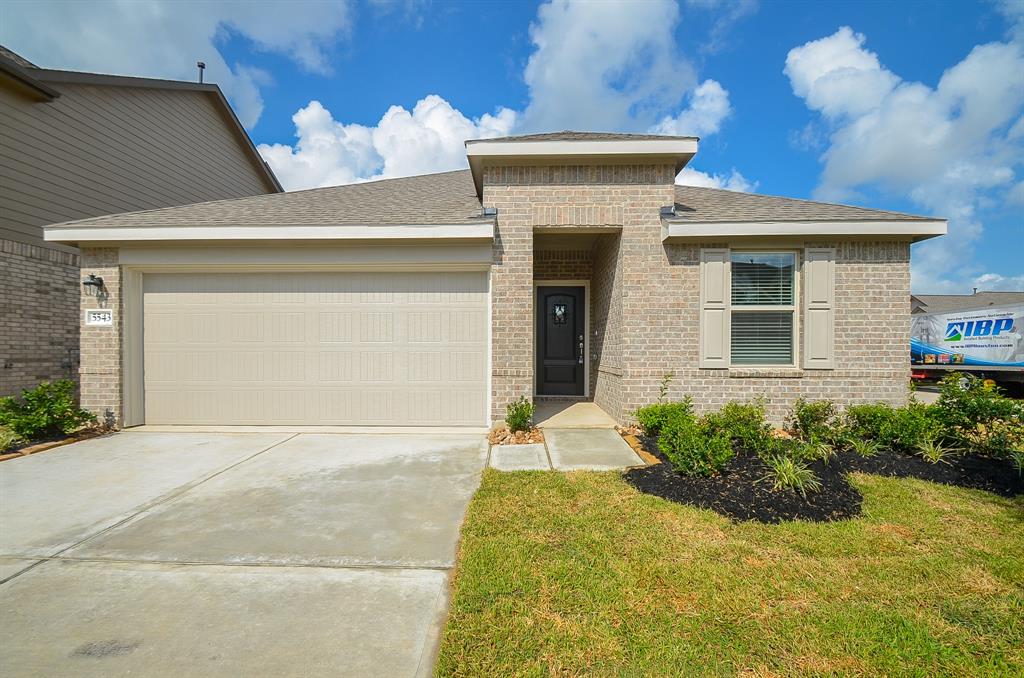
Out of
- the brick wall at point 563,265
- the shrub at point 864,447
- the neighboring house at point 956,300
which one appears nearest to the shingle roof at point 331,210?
the brick wall at point 563,265

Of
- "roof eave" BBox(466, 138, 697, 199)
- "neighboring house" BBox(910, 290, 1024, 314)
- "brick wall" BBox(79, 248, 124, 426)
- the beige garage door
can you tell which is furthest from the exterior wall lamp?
"neighboring house" BBox(910, 290, 1024, 314)

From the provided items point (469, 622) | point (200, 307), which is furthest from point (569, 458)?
point (200, 307)

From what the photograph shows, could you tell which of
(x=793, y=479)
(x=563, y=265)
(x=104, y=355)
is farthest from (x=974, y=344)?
(x=104, y=355)

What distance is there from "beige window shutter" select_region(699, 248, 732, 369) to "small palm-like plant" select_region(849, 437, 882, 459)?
5.67 feet

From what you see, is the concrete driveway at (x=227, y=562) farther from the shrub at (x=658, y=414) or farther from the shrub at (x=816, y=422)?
the shrub at (x=816, y=422)

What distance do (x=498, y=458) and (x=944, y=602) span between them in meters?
3.72

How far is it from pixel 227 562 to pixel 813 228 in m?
7.44

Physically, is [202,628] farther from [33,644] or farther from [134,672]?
[33,644]

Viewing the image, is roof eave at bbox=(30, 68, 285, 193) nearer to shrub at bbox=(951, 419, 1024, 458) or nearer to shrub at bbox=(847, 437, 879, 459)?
shrub at bbox=(847, 437, 879, 459)

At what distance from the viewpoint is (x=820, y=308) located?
20.3 ft

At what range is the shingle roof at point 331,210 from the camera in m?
6.28

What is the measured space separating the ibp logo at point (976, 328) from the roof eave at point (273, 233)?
15268 mm

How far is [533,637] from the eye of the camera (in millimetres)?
2111

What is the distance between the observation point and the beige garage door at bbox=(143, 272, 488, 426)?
6.59 m
